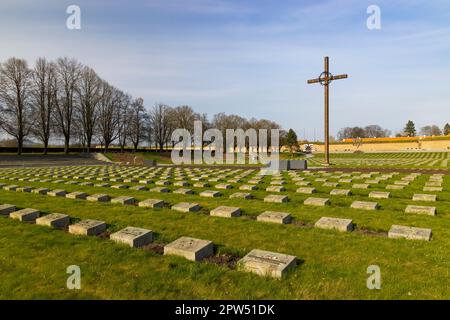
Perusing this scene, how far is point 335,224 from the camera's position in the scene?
5957 mm

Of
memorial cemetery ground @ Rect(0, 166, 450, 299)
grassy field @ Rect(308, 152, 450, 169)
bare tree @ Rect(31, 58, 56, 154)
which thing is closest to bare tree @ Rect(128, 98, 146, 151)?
bare tree @ Rect(31, 58, 56, 154)

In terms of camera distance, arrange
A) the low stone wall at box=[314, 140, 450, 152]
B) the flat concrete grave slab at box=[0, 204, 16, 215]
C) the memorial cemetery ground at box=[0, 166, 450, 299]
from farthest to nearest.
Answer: the low stone wall at box=[314, 140, 450, 152] → the flat concrete grave slab at box=[0, 204, 16, 215] → the memorial cemetery ground at box=[0, 166, 450, 299]

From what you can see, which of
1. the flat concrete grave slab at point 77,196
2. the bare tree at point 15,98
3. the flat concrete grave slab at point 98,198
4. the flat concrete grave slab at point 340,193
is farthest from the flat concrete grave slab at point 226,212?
the bare tree at point 15,98

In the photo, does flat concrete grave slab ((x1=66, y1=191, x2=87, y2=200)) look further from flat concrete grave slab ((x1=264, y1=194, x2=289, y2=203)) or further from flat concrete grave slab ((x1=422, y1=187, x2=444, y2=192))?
flat concrete grave slab ((x1=422, y1=187, x2=444, y2=192))

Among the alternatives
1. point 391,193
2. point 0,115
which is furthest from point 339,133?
point 391,193

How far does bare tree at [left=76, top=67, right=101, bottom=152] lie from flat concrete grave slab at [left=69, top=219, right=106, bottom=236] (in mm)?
47383

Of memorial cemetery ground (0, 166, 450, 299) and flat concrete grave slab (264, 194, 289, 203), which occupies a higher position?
flat concrete grave slab (264, 194, 289, 203)

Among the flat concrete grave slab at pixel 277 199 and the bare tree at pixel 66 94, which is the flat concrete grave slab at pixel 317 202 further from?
the bare tree at pixel 66 94

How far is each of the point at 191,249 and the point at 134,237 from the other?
3.92ft

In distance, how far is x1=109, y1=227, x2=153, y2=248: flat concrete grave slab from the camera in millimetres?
5008

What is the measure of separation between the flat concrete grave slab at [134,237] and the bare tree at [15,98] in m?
46.7

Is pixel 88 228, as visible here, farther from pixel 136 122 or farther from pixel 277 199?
pixel 136 122

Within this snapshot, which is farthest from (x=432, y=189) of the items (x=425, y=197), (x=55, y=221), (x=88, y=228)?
(x=55, y=221)

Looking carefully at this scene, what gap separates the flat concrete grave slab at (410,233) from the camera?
515cm
